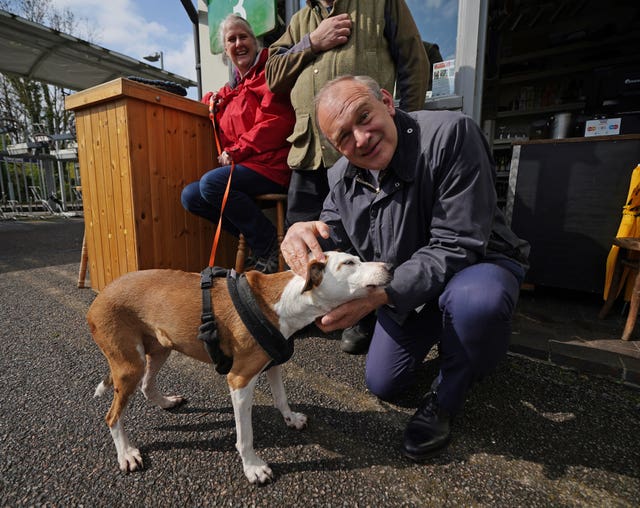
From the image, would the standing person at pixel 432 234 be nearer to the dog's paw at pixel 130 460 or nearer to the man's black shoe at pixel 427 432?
the man's black shoe at pixel 427 432

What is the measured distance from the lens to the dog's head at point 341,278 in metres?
1.58

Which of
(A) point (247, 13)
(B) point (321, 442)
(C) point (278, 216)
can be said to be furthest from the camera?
(A) point (247, 13)

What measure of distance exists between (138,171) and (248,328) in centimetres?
195

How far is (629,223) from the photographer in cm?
299

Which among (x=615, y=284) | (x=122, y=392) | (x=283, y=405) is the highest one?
(x=615, y=284)

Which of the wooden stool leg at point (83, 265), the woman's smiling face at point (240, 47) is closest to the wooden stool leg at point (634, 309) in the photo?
the woman's smiling face at point (240, 47)

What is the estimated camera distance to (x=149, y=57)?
11367mm

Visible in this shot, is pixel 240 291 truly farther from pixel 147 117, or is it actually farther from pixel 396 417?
pixel 147 117

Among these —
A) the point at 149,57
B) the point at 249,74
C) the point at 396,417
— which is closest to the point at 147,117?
the point at 249,74

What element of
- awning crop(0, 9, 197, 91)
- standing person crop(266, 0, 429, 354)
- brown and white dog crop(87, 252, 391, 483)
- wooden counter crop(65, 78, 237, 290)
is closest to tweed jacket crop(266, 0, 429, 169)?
standing person crop(266, 0, 429, 354)

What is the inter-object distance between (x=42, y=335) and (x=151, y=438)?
5.80 ft

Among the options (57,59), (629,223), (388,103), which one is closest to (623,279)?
(629,223)

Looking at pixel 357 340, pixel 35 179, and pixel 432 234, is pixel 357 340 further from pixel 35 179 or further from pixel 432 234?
pixel 35 179

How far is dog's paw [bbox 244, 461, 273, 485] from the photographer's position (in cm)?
148
